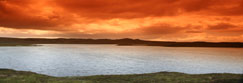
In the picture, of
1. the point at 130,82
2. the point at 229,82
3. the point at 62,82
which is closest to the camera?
the point at 229,82

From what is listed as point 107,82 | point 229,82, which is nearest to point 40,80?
point 107,82

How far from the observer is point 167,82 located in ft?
72.8

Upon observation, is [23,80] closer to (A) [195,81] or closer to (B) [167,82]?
(B) [167,82]

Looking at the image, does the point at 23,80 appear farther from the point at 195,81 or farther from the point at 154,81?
the point at 195,81

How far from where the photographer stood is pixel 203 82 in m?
21.4

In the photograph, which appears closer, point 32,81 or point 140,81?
point 32,81

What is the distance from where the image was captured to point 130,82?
22.7 metres

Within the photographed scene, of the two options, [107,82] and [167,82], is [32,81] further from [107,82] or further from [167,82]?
[167,82]

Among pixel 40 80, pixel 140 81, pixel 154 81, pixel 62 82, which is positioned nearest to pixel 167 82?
pixel 154 81

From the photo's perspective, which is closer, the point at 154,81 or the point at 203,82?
the point at 203,82

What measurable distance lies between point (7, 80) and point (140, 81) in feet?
46.2

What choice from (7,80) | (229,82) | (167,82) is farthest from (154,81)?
(7,80)

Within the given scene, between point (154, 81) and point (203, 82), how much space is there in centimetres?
504

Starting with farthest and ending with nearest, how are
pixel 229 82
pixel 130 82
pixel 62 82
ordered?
pixel 130 82 → pixel 62 82 → pixel 229 82
